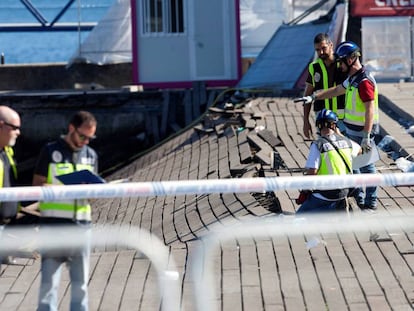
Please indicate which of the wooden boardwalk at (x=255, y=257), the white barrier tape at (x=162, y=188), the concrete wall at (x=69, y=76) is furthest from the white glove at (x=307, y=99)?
the concrete wall at (x=69, y=76)

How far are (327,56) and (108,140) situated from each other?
46.0 feet

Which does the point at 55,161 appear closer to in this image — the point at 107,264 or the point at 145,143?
the point at 107,264

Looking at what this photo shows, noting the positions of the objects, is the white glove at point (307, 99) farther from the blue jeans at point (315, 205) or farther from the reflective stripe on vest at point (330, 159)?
the blue jeans at point (315, 205)

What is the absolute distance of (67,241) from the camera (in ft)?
19.0

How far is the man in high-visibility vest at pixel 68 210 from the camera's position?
614cm

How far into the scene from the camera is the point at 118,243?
5.67m

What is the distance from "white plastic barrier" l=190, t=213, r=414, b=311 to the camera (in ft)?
18.3

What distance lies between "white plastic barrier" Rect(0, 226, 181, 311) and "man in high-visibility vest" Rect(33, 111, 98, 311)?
101 millimetres

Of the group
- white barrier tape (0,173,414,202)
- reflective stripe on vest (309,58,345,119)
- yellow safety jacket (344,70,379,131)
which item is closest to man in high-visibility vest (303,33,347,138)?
reflective stripe on vest (309,58,345,119)

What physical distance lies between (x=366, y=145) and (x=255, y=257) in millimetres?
3191

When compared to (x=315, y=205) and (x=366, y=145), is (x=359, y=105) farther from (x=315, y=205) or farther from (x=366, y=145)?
(x=315, y=205)

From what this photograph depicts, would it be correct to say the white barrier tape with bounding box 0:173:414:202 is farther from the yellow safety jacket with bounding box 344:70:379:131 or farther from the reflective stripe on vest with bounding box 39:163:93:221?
the yellow safety jacket with bounding box 344:70:379:131

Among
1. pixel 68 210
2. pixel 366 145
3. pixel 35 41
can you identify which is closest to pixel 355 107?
pixel 366 145

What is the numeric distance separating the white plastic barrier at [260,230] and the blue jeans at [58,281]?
2.33 ft
